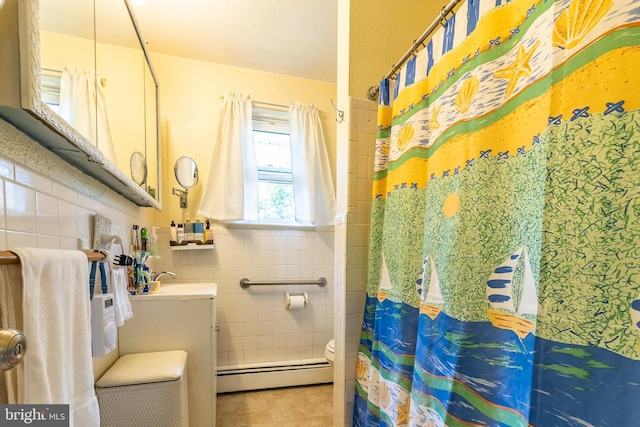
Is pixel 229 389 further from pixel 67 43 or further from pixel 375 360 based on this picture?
pixel 67 43

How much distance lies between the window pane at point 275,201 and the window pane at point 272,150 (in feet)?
0.55

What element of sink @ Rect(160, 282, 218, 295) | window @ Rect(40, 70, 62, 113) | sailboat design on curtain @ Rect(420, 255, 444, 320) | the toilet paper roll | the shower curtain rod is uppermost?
the shower curtain rod

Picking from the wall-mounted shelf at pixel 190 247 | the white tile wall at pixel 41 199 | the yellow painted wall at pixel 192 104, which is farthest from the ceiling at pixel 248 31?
the wall-mounted shelf at pixel 190 247

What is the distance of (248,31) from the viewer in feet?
6.23

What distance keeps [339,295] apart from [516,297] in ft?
2.79

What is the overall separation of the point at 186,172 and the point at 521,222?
2.15 meters

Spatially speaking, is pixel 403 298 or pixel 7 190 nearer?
pixel 7 190

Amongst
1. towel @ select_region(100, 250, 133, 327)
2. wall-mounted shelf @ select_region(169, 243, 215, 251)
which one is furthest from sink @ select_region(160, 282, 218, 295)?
towel @ select_region(100, 250, 133, 327)

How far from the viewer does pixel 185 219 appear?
2.16 metres

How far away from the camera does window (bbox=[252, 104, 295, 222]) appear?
2.38m

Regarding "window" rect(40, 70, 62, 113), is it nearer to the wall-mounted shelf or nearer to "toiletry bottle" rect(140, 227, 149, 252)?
"toiletry bottle" rect(140, 227, 149, 252)

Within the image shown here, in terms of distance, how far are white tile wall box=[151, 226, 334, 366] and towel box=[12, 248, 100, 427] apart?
1.52 m

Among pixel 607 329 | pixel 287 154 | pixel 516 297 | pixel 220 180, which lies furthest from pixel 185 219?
pixel 607 329

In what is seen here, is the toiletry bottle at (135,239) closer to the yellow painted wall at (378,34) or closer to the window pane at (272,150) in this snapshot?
the window pane at (272,150)
